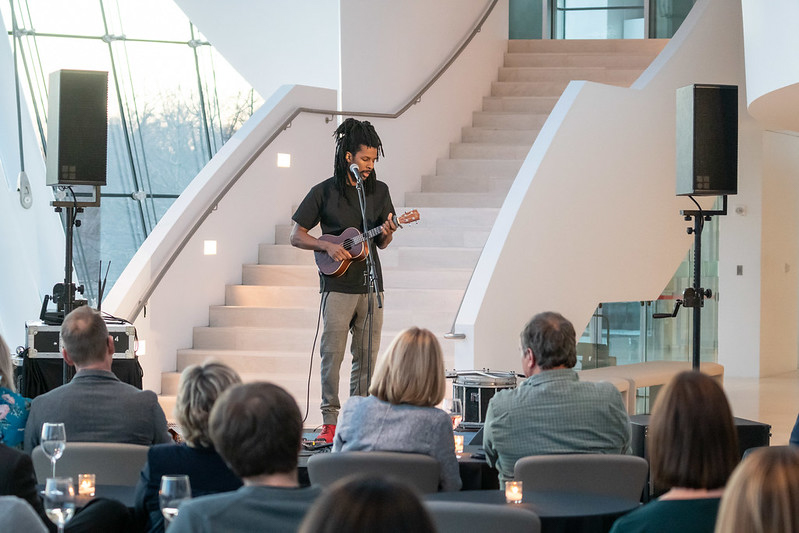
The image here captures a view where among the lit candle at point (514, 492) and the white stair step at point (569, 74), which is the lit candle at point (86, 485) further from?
the white stair step at point (569, 74)

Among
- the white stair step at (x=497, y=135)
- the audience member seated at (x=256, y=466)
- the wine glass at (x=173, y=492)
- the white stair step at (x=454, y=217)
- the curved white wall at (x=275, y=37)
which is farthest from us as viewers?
the white stair step at (x=497, y=135)

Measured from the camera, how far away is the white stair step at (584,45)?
35.1 feet

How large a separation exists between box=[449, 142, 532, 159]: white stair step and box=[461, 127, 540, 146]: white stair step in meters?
0.06

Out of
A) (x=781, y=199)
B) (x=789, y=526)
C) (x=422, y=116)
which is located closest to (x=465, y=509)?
(x=789, y=526)

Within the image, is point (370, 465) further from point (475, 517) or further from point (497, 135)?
point (497, 135)

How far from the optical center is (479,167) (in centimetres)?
899

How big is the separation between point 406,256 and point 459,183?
1.25 m

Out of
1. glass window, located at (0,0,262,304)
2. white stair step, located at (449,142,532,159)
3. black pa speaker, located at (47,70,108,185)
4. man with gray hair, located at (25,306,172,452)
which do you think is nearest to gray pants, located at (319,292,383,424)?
black pa speaker, located at (47,70,108,185)

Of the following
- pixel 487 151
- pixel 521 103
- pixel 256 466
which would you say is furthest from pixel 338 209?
pixel 521 103

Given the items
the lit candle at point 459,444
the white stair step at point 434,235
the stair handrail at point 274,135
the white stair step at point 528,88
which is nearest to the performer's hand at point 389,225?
the lit candle at point 459,444

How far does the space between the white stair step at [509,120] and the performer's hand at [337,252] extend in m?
4.61

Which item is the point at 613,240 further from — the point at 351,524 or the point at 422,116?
the point at 351,524

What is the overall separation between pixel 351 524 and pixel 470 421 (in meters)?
3.95

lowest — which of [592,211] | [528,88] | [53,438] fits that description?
[53,438]
